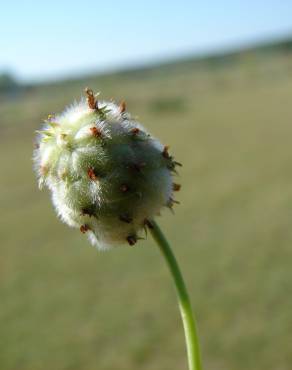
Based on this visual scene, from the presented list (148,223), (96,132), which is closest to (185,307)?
(148,223)

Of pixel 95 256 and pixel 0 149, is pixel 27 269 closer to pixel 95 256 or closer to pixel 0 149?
pixel 95 256

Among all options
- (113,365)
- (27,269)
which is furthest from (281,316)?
(27,269)

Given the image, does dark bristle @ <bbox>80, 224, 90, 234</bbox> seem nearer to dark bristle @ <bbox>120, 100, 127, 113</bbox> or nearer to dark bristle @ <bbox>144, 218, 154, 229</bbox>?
dark bristle @ <bbox>144, 218, 154, 229</bbox>

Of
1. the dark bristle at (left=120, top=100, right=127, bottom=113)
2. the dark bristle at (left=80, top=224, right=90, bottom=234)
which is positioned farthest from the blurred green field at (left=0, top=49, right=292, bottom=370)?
the dark bristle at (left=80, top=224, right=90, bottom=234)

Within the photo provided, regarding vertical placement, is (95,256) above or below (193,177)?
below

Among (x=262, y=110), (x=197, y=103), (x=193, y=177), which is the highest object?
(x=197, y=103)

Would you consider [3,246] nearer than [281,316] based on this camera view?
No

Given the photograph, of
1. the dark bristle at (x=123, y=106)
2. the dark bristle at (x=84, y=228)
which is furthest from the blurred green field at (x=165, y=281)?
the dark bristle at (x=84, y=228)

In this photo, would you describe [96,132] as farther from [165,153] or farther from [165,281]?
[165,281]
